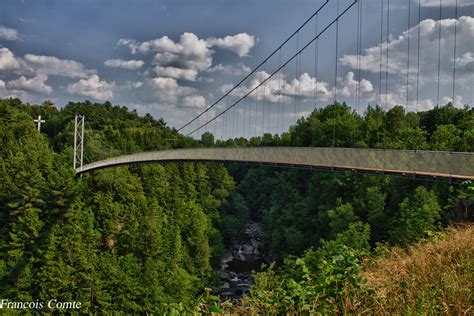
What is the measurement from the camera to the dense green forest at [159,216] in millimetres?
19781

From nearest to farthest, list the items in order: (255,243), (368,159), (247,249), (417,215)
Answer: (368,159)
(417,215)
(247,249)
(255,243)

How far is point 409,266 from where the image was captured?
172 inches

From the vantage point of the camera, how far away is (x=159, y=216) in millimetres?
28281

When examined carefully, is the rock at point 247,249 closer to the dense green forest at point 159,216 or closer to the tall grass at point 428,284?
the dense green forest at point 159,216

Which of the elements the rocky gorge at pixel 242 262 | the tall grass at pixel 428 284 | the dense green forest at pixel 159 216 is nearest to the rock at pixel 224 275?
the rocky gorge at pixel 242 262

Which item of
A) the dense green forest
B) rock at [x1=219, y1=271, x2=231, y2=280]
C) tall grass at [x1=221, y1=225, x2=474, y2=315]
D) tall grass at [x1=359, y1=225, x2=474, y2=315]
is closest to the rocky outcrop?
rock at [x1=219, y1=271, x2=231, y2=280]

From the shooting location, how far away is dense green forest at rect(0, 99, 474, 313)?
64.9ft

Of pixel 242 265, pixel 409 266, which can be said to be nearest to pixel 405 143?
pixel 242 265

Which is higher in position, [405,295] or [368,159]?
[368,159]

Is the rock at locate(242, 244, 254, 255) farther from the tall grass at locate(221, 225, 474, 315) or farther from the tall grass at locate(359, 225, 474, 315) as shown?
the tall grass at locate(221, 225, 474, 315)

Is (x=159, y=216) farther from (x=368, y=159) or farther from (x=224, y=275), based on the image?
(x=368, y=159)

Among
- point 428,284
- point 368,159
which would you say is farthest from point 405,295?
point 368,159

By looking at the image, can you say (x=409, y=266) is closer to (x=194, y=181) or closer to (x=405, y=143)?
(x=405, y=143)

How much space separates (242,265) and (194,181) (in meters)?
12.2
